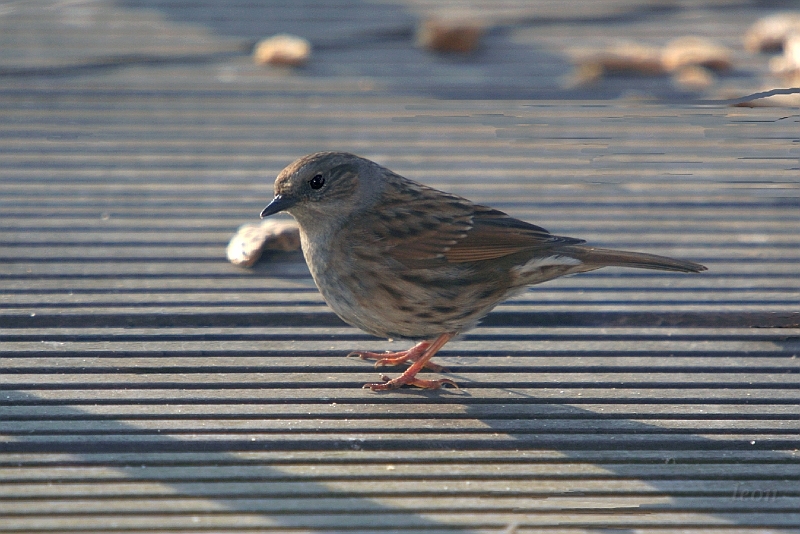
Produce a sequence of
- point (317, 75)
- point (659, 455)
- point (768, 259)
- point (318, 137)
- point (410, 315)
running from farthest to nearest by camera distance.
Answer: point (317, 75) → point (318, 137) → point (768, 259) → point (410, 315) → point (659, 455)

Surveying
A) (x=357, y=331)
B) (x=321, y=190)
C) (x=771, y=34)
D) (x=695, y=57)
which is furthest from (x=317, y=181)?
(x=771, y=34)

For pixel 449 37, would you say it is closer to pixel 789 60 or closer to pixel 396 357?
pixel 789 60

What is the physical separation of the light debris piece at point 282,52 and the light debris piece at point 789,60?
105 inches

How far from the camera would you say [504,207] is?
4555 mm

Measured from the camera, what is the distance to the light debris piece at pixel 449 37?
6223 millimetres

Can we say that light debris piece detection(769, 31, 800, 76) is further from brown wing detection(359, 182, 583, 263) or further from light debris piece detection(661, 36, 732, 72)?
brown wing detection(359, 182, 583, 263)

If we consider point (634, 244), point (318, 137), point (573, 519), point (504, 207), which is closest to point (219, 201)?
point (318, 137)

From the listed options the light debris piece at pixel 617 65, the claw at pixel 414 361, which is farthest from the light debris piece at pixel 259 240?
the light debris piece at pixel 617 65

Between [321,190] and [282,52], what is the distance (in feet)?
8.07

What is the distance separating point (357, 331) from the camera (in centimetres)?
370

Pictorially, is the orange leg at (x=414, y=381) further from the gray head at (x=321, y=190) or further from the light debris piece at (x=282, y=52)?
the light debris piece at (x=282, y=52)

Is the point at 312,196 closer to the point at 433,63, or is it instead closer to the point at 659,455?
the point at 659,455

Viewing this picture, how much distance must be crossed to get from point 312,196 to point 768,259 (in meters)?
1.81

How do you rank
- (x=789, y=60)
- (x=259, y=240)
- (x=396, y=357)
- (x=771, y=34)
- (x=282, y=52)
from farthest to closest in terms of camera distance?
(x=771, y=34) < (x=282, y=52) < (x=789, y=60) < (x=259, y=240) < (x=396, y=357)
